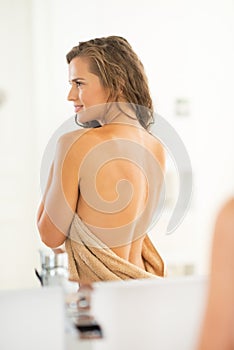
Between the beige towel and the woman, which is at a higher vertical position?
the woman

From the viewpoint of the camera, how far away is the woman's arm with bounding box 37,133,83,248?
1.16 meters

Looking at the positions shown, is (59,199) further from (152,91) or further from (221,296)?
(221,296)

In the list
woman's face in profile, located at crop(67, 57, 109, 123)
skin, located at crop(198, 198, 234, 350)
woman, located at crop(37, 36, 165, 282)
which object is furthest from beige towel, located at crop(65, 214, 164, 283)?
skin, located at crop(198, 198, 234, 350)

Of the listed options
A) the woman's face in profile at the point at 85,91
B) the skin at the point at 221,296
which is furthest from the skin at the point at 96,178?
the skin at the point at 221,296

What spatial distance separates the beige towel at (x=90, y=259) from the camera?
116 centimetres

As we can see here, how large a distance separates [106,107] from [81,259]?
0.31 meters

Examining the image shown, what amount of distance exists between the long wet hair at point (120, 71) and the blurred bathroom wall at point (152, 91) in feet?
0.05

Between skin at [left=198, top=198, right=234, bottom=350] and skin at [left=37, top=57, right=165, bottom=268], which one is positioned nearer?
skin at [left=198, top=198, right=234, bottom=350]

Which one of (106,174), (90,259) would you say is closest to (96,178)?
(106,174)

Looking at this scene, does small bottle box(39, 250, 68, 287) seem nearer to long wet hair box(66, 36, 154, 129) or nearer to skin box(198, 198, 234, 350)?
long wet hair box(66, 36, 154, 129)

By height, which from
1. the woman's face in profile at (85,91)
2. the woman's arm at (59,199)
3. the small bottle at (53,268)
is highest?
the woman's face in profile at (85,91)

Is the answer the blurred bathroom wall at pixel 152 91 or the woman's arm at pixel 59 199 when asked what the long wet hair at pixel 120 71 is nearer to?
the blurred bathroom wall at pixel 152 91

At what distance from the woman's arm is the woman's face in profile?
7 centimetres

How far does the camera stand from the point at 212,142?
127 centimetres
